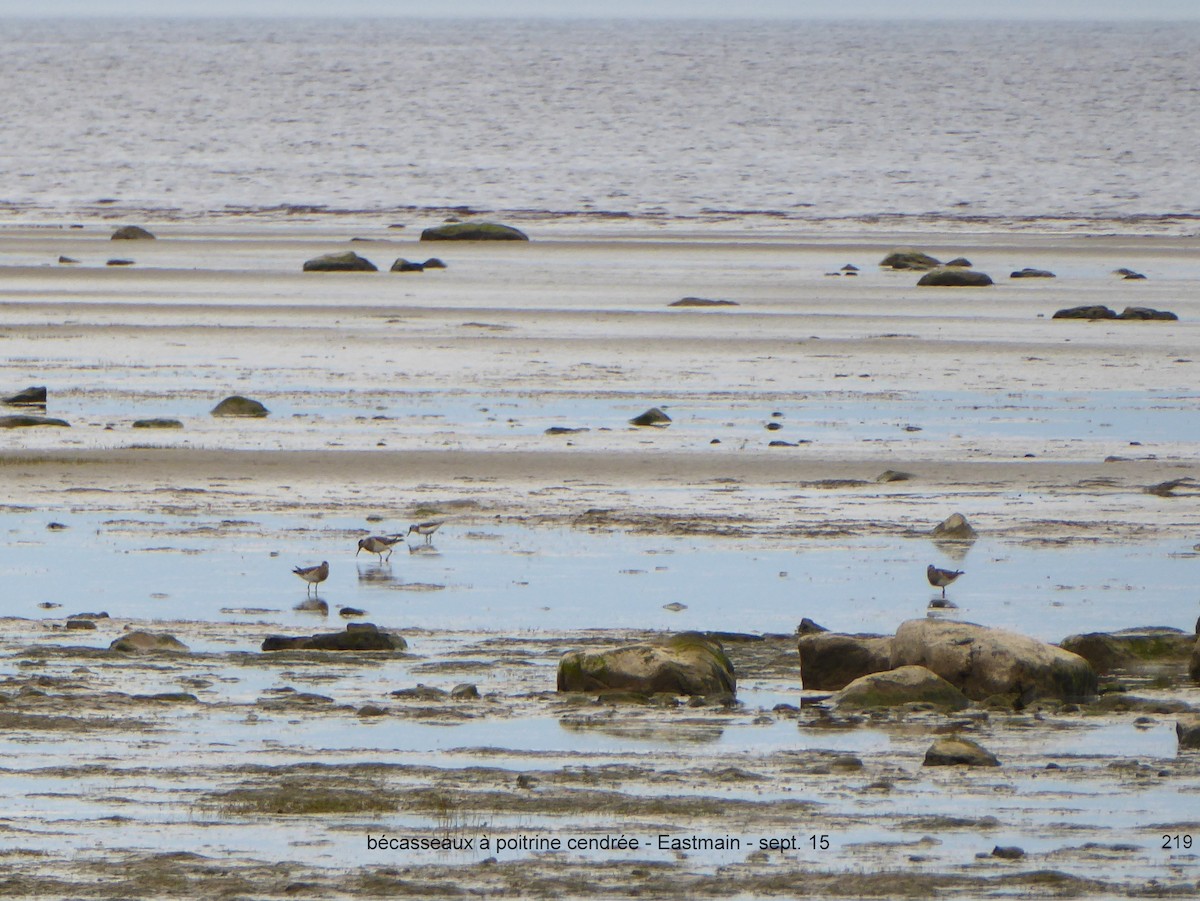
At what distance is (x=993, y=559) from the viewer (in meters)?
12.1

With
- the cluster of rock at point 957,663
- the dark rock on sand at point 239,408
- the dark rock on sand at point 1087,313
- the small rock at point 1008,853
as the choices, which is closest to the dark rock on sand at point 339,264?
the dark rock on sand at point 1087,313

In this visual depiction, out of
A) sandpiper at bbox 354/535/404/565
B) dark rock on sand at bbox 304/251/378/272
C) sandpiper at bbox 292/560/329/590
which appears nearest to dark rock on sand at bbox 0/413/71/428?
sandpiper at bbox 354/535/404/565

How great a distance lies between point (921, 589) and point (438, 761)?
4.23 m

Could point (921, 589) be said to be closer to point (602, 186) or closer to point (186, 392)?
point (186, 392)

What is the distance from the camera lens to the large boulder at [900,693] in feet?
28.1

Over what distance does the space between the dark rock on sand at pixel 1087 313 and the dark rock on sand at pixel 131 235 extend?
17.0 metres

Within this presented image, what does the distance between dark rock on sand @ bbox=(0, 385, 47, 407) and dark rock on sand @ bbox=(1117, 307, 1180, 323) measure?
12284mm

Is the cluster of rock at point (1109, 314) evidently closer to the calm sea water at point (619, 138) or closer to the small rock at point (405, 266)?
the small rock at point (405, 266)

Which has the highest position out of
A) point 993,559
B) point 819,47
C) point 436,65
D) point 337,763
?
point 819,47

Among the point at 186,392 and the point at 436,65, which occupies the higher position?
the point at 436,65

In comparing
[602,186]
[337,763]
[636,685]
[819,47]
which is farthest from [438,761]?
[819,47]

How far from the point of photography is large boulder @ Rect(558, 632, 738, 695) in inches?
343

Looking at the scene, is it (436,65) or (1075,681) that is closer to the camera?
(1075,681)

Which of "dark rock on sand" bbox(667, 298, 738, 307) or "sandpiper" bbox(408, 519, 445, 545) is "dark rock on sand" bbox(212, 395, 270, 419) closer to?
"sandpiper" bbox(408, 519, 445, 545)
